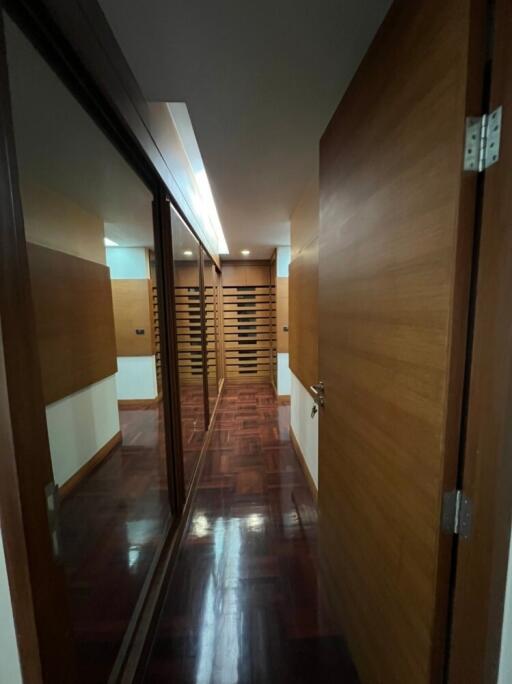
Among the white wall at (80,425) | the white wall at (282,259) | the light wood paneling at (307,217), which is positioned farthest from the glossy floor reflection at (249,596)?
the white wall at (282,259)

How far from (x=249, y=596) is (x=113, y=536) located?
0.89m

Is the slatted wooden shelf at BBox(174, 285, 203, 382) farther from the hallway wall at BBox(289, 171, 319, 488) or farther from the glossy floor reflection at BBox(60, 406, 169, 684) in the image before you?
the hallway wall at BBox(289, 171, 319, 488)

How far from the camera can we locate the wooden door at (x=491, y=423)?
0.48 m

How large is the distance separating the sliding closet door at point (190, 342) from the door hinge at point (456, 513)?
64.0 inches

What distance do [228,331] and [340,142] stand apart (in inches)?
169

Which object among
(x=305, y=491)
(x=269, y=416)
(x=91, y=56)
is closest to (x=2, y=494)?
(x=91, y=56)

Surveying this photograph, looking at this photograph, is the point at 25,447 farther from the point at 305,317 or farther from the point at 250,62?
the point at 305,317

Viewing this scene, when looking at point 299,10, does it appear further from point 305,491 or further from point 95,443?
point 305,491

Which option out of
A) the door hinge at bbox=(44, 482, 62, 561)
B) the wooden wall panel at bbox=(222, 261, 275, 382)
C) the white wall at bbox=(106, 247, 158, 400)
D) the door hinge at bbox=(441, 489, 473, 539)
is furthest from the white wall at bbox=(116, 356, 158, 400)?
the wooden wall panel at bbox=(222, 261, 275, 382)

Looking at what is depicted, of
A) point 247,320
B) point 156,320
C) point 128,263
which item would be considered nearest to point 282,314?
point 247,320

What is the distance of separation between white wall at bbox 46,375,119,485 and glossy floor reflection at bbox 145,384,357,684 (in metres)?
0.82

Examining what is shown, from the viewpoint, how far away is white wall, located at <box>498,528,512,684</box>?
51cm

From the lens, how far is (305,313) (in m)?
2.02

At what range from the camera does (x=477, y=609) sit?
22.1 inches
